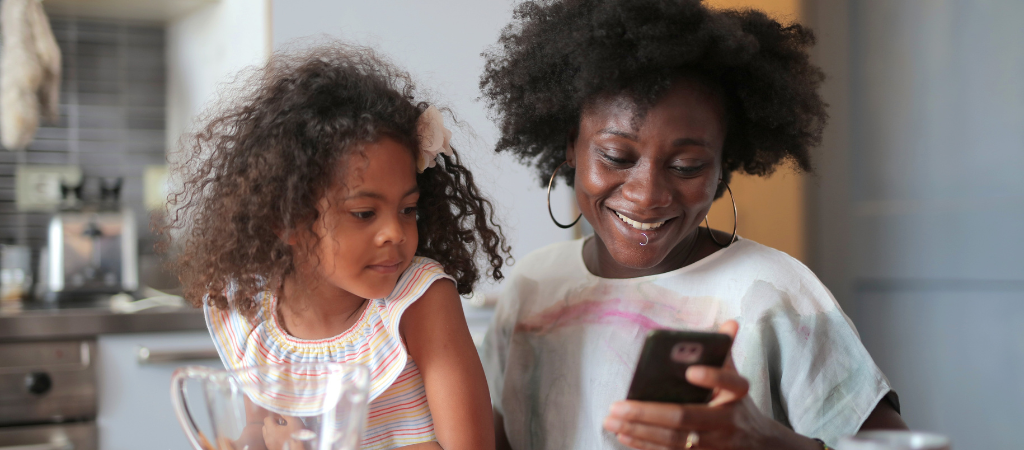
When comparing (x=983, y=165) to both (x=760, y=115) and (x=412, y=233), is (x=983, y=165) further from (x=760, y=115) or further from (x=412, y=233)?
(x=412, y=233)

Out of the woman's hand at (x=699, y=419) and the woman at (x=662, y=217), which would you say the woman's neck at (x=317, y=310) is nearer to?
the woman at (x=662, y=217)

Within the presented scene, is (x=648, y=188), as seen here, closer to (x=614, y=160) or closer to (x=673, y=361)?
(x=614, y=160)

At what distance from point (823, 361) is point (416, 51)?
1321 mm

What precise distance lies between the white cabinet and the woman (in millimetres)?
945

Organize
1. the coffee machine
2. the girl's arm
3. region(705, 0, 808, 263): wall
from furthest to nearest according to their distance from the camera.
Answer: region(705, 0, 808, 263): wall
the coffee machine
the girl's arm

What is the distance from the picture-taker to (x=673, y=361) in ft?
2.07

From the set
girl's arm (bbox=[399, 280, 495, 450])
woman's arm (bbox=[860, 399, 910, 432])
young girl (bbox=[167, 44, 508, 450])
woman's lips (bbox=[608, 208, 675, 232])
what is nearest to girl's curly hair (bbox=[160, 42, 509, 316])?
young girl (bbox=[167, 44, 508, 450])

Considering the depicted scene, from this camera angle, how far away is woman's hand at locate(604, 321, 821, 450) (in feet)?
2.14

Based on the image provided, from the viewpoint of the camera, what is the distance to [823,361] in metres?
0.86

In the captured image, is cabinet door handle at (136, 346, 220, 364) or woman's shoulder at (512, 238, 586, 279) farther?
cabinet door handle at (136, 346, 220, 364)

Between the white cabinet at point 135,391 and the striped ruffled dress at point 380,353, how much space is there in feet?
2.81

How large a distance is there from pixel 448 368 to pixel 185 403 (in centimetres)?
33

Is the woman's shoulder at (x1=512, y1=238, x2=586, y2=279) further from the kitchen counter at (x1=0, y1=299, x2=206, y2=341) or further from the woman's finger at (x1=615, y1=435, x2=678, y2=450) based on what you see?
the kitchen counter at (x1=0, y1=299, x2=206, y2=341)

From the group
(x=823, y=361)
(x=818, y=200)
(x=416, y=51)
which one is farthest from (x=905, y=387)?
(x=416, y=51)
